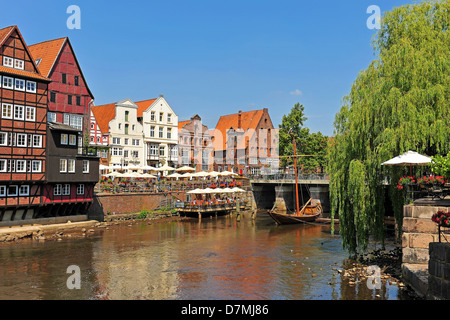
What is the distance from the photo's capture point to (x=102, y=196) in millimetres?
46781

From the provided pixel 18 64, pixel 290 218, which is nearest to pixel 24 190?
pixel 18 64

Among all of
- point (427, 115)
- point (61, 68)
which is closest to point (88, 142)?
point (61, 68)

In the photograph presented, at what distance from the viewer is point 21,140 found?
1473 inches

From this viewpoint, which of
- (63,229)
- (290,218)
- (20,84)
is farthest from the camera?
(290,218)

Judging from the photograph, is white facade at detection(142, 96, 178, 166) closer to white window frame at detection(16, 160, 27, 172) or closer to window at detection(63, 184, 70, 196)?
window at detection(63, 184, 70, 196)

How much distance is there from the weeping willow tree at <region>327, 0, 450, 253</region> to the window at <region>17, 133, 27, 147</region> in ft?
91.4

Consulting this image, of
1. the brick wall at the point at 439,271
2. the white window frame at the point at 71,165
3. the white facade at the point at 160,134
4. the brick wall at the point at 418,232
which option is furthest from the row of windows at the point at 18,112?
the brick wall at the point at 439,271

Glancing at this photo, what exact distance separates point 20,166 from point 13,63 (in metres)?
9.68

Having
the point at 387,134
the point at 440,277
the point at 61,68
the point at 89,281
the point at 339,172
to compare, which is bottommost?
the point at 89,281

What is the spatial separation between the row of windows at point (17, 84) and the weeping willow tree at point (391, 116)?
1132 inches

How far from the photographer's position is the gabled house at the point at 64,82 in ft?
148

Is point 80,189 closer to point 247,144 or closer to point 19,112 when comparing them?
point 19,112

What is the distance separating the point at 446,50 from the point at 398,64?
2621 millimetres
